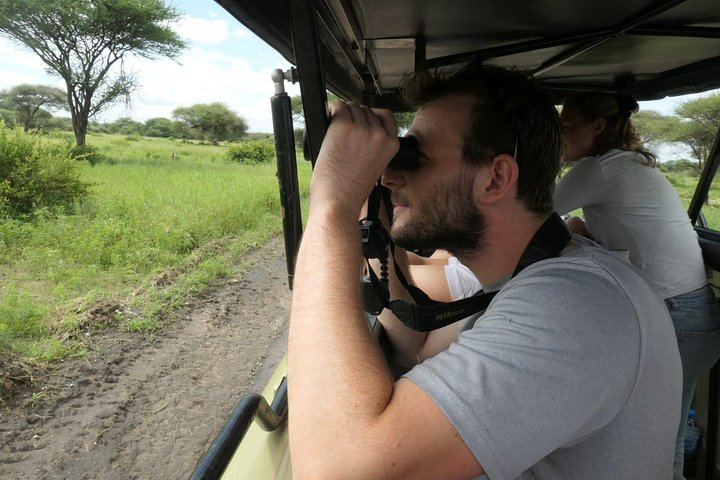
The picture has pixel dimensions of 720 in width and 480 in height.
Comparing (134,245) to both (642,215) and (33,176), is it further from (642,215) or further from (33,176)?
(642,215)

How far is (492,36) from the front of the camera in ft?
5.14

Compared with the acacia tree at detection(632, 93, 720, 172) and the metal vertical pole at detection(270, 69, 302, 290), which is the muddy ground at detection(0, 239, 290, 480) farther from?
the acacia tree at detection(632, 93, 720, 172)

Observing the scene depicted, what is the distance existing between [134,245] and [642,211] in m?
6.12

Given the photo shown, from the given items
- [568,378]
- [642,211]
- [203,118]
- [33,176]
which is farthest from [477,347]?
[203,118]

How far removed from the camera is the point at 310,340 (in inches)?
26.1

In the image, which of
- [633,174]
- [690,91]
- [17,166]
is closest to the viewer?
[633,174]

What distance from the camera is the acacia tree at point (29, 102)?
25.8ft

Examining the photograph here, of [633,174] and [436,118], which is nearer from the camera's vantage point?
[436,118]

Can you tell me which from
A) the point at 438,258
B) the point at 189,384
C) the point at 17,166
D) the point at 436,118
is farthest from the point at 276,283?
the point at 436,118

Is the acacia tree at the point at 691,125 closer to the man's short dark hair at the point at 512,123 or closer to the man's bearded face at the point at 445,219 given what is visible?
the man's short dark hair at the point at 512,123

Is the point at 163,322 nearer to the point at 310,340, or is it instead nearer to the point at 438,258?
the point at 438,258

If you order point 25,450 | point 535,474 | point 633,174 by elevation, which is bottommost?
point 25,450

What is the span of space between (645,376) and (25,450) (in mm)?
3137

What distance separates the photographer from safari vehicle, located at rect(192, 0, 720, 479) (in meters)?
0.86
